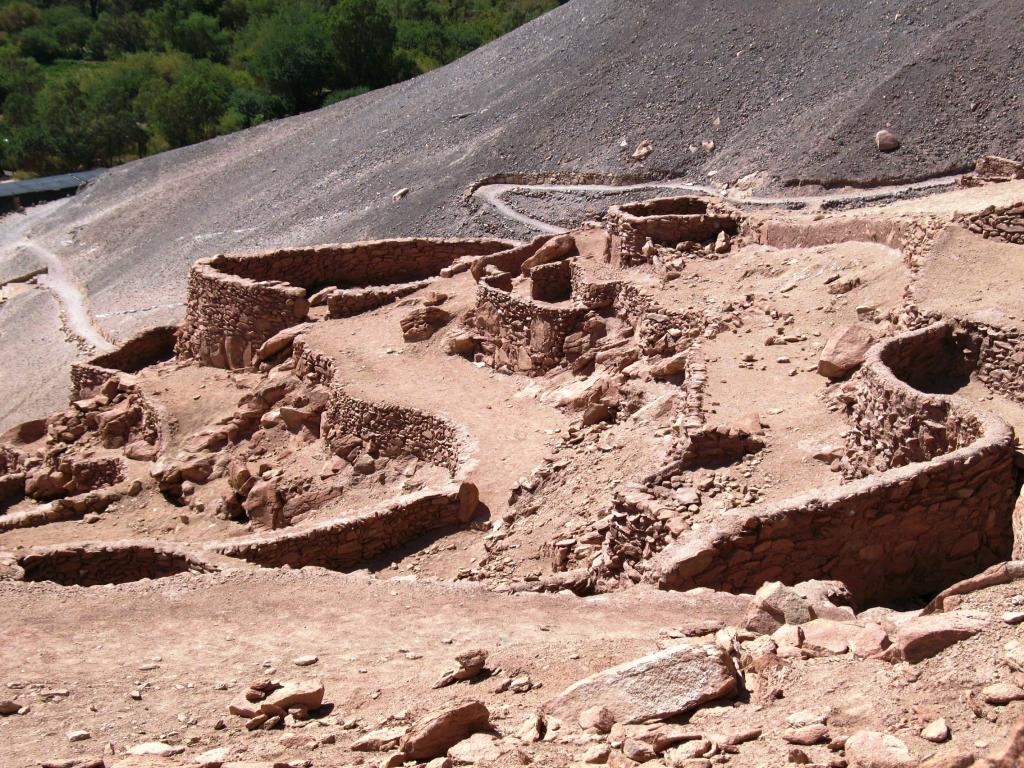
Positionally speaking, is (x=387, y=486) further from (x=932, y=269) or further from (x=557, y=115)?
(x=557, y=115)

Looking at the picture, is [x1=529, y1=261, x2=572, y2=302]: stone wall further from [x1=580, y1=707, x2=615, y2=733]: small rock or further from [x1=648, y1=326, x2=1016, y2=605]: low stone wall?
[x1=580, y1=707, x2=615, y2=733]: small rock

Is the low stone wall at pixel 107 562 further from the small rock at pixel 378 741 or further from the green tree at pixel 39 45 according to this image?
the green tree at pixel 39 45

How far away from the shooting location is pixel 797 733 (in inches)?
209

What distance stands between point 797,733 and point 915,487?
4224 millimetres

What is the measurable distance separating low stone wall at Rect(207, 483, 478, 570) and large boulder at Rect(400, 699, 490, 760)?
22.8 feet

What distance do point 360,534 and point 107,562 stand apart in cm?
273

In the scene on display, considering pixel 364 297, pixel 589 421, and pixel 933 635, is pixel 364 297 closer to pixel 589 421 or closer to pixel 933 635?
pixel 589 421

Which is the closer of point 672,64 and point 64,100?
point 672,64

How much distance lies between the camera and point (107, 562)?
1249 centimetres

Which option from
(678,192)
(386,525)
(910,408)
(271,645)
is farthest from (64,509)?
(678,192)

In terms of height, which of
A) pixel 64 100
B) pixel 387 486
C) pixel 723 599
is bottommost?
pixel 387 486

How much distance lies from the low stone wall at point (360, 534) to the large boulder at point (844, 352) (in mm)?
4297

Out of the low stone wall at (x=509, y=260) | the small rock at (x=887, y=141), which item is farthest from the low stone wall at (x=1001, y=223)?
the small rock at (x=887, y=141)

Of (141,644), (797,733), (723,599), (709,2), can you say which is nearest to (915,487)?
(723,599)
